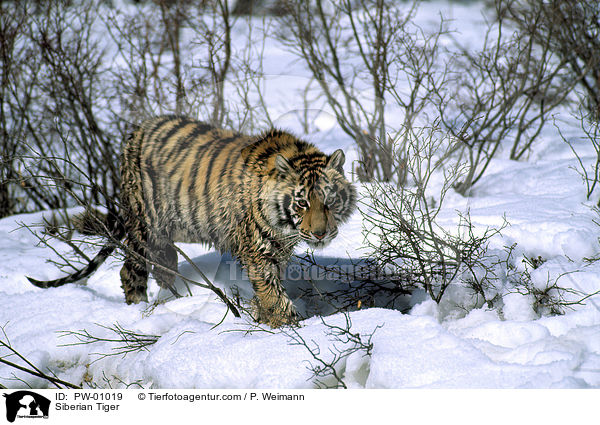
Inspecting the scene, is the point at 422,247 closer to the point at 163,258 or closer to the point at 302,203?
the point at 302,203

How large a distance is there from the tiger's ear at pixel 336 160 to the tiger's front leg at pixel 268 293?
0.78m

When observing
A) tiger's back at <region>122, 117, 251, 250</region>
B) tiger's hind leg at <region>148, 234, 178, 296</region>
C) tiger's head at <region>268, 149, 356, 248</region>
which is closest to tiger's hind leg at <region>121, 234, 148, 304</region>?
tiger's hind leg at <region>148, 234, 178, 296</region>

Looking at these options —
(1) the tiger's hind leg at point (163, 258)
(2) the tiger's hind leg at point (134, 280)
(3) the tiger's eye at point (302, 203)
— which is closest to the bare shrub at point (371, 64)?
(3) the tiger's eye at point (302, 203)

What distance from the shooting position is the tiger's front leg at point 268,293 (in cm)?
373

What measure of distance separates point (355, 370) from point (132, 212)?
2.59 metres

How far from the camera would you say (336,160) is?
371 centimetres

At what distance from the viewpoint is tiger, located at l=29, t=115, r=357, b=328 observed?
3.70m

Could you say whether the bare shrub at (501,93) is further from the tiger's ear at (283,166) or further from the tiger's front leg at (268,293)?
the tiger's front leg at (268,293)

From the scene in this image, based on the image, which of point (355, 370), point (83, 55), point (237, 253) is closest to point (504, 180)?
point (237, 253)
